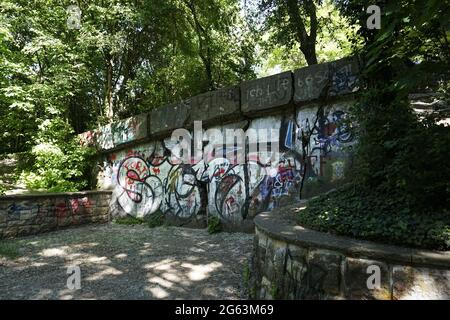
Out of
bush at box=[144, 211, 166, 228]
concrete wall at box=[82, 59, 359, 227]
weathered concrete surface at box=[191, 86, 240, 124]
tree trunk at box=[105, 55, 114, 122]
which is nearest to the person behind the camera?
concrete wall at box=[82, 59, 359, 227]

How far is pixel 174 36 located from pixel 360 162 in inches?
333

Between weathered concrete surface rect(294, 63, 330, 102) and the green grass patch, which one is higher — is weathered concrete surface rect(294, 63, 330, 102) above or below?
above

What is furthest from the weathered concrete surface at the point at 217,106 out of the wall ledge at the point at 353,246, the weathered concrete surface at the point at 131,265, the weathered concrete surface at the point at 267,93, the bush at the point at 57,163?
the bush at the point at 57,163

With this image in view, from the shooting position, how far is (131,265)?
4969 mm

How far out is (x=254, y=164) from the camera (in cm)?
658

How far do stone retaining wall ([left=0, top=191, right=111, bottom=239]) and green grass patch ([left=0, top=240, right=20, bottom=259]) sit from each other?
47cm

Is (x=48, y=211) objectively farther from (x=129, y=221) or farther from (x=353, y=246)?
(x=353, y=246)

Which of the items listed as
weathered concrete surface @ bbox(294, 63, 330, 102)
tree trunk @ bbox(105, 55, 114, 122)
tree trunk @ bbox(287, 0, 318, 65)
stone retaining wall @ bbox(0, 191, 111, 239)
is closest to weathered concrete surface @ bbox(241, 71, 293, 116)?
weathered concrete surface @ bbox(294, 63, 330, 102)

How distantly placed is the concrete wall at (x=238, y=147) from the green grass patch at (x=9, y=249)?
294cm

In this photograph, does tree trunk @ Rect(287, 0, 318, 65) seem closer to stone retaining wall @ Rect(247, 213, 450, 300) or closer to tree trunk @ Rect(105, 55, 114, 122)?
stone retaining wall @ Rect(247, 213, 450, 300)

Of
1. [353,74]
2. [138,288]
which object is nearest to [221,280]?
[138,288]

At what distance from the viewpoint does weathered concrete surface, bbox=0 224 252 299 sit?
3961 mm

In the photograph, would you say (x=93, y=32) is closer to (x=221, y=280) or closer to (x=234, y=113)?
(x=234, y=113)

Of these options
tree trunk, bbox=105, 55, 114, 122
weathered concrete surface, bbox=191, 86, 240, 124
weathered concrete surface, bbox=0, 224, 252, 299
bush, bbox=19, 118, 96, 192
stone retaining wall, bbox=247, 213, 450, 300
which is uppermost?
tree trunk, bbox=105, 55, 114, 122
